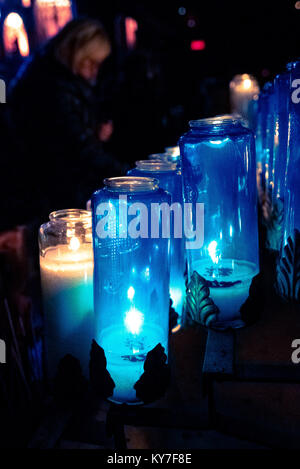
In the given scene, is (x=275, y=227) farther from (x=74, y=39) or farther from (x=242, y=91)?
(x=74, y=39)

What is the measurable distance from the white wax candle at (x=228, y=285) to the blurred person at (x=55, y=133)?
4.95ft

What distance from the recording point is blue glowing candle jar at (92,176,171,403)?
65 centimetres

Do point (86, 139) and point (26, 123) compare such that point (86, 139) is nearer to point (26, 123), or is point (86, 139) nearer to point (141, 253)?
point (26, 123)

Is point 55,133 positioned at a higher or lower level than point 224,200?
higher

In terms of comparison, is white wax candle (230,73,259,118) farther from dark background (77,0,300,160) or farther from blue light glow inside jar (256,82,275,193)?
blue light glow inside jar (256,82,275,193)

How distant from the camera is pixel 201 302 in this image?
74cm

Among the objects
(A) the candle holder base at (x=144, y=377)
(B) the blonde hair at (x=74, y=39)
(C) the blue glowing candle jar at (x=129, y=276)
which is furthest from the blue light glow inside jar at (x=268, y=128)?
(B) the blonde hair at (x=74, y=39)

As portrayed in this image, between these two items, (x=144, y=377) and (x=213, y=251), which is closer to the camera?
(x=144, y=377)

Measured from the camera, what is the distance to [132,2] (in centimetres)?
676

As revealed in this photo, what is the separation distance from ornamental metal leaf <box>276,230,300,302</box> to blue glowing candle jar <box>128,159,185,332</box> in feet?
0.66

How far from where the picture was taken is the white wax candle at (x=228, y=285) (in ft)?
2.42

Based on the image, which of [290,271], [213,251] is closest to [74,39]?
[213,251]

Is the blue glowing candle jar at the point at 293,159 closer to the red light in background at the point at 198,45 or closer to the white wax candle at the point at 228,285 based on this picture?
the white wax candle at the point at 228,285

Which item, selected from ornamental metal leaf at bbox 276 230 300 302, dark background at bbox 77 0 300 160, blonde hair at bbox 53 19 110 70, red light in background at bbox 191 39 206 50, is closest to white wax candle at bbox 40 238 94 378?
ornamental metal leaf at bbox 276 230 300 302
